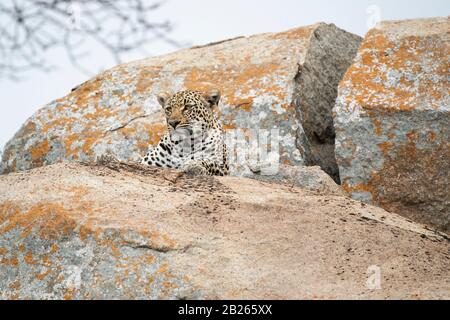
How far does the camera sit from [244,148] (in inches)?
386

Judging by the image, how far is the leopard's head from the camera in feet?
31.9

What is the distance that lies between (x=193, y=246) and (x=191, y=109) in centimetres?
502

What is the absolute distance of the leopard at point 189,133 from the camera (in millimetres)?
9633

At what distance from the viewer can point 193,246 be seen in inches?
195

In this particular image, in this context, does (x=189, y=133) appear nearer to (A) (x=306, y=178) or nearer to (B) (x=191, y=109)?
(B) (x=191, y=109)

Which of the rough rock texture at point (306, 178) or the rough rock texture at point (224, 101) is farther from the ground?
the rough rock texture at point (224, 101)

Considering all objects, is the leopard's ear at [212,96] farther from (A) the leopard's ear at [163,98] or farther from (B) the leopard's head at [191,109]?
(A) the leopard's ear at [163,98]

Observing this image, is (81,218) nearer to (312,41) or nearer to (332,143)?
(332,143)

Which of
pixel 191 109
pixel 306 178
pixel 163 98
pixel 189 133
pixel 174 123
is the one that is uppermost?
pixel 163 98

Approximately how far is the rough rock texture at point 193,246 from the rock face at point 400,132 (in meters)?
2.78

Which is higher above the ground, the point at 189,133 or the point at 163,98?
the point at 163,98

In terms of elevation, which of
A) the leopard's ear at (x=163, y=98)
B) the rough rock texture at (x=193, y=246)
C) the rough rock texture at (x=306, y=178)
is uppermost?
the leopard's ear at (x=163, y=98)

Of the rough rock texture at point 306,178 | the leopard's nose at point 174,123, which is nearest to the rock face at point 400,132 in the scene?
the rough rock texture at point 306,178

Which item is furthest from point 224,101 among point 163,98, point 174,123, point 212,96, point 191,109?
point 174,123
